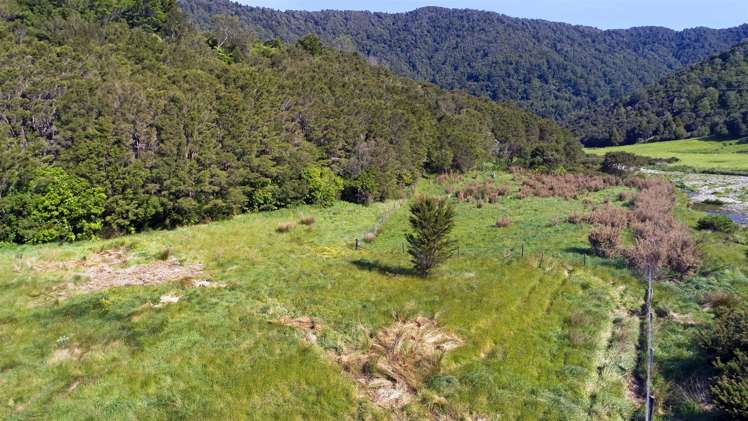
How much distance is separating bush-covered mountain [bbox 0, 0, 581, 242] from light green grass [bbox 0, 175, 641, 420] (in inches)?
205

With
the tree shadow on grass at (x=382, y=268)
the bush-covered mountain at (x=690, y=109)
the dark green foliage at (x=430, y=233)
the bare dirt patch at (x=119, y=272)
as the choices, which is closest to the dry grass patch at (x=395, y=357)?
the dark green foliage at (x=430, y=233)

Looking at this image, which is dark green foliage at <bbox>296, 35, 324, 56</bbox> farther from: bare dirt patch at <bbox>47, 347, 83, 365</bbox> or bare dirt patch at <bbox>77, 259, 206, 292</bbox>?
bare dirt patch at <bbox>47, 347, 83, 365</bbox>

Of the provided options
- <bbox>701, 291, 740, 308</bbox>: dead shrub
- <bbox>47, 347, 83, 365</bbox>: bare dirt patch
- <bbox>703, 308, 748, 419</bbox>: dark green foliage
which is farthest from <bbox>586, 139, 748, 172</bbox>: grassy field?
<bbox>47, 347, 83, 365</bbox>: bare dirt patch

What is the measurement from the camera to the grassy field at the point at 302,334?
12.2 meters

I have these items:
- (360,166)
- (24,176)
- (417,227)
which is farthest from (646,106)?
(24,176)

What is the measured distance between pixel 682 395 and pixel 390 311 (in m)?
10.1

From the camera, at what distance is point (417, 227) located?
22.4 m

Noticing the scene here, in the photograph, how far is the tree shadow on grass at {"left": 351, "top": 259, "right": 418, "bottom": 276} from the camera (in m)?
23.1

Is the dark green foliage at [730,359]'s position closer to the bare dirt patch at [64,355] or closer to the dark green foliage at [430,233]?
the dark green foliage at [430,233]

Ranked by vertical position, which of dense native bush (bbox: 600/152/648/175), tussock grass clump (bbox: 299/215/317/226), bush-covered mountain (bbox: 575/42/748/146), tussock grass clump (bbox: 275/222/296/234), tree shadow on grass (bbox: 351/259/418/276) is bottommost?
tussock grass clump (bbox: 299/215/317/226)

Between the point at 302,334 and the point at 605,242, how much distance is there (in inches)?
816

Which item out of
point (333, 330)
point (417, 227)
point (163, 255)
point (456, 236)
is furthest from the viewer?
point (456, 236)

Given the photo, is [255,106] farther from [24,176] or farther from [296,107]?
[24,176]

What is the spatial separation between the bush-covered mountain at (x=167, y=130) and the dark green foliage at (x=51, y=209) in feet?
0.28
